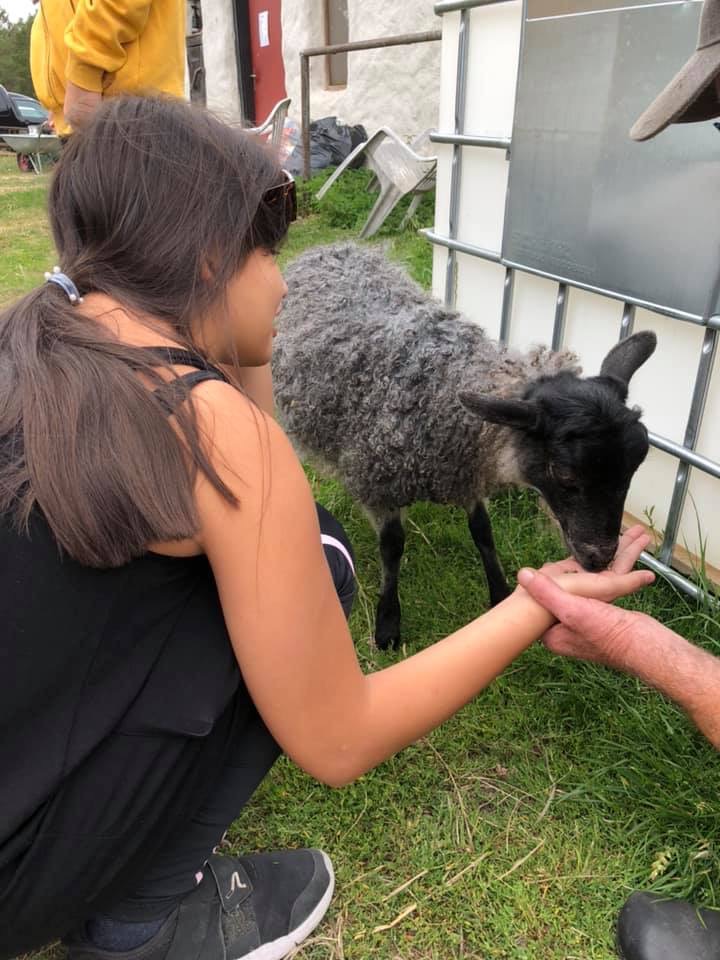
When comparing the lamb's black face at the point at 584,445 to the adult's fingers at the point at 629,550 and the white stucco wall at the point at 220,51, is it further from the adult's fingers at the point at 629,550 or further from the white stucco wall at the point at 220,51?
the white stucco wall at the point at 220,51

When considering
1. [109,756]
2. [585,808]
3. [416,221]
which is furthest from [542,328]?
[416,221]

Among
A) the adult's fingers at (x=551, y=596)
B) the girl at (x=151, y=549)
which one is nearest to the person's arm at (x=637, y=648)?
the adult's fingers at (x=551, y=596)

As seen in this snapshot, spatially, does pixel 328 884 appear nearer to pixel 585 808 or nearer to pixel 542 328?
pixel 585 808

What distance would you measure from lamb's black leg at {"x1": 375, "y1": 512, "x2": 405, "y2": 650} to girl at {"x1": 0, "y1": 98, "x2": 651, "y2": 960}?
1.30 m

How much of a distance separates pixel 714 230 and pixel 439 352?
92 cm

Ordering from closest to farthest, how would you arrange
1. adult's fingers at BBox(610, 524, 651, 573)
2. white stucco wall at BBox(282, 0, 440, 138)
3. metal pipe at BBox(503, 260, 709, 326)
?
adult's fingers at BBox(610, 524, 651, 573)
metal pipe at BBox(503, 260, 709, 326)
white stucco wall at BBox(282, 0, 440, 138)

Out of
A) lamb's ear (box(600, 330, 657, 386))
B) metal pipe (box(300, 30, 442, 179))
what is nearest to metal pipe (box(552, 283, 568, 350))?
lamb's ear (box(600, 330, 657, 386))

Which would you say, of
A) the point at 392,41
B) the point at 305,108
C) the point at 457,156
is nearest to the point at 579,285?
the point at 457,156

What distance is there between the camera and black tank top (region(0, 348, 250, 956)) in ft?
3.56

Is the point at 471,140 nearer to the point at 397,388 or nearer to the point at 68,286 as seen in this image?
the point at 397,388

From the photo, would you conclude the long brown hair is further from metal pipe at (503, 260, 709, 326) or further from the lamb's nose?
metal pipe at (503, 260, 709, 326)

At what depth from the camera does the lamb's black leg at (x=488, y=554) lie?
112 inches

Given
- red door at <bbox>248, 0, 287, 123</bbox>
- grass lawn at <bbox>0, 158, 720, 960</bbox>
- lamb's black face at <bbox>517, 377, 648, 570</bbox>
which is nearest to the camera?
grass lawn at <bbox>0, 158, 720, 960</bbox>

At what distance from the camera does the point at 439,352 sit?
2.64m
